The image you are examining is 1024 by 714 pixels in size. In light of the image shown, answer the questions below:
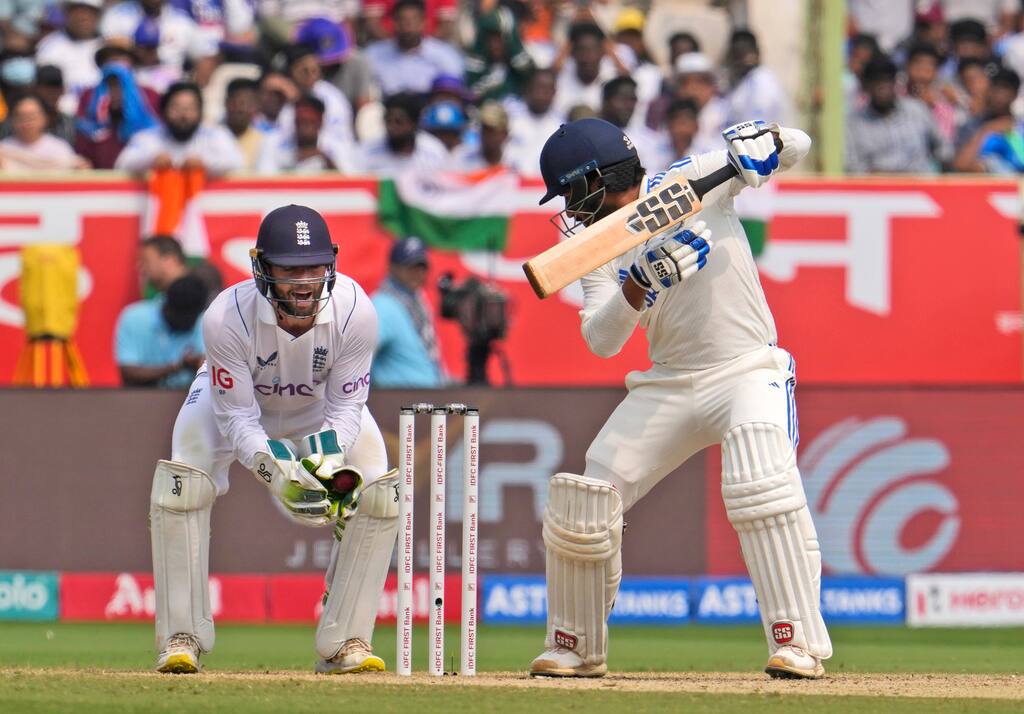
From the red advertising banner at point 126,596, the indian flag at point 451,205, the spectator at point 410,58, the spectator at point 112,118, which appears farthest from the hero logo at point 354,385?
the spectator at point 410,58

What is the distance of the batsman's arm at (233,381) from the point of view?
697 centimetres

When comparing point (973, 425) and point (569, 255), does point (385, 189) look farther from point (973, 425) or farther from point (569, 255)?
point (569, 255)

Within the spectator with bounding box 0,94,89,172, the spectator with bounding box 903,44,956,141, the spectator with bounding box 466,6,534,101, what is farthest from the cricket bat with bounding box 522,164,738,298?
the spectator with bounding box 903,44,956,141

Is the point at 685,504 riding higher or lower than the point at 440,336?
lower

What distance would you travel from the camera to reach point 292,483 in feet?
22.4

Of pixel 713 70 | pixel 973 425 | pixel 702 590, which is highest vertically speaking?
pixel 713 70

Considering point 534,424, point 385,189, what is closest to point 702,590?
point 534,424

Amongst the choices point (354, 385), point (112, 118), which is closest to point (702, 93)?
point (112, 118)

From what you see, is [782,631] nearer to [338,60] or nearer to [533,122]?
[533,122]

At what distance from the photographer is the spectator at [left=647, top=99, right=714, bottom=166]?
13.4 meters

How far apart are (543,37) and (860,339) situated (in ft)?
12.9

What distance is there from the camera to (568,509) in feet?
22.8

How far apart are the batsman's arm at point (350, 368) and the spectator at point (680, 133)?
650 cm

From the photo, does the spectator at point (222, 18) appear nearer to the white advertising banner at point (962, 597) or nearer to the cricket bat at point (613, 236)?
the white advertising banner at point (962, 597)
